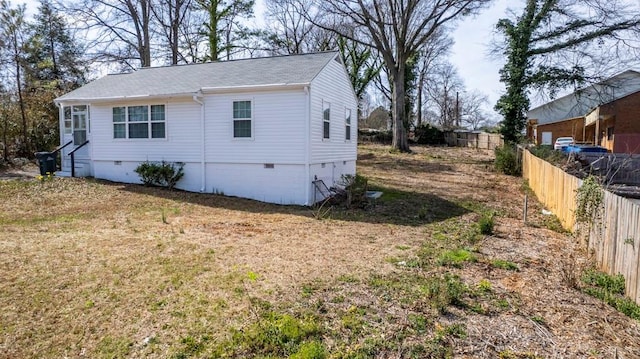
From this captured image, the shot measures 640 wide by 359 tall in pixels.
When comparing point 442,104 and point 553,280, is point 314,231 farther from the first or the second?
point 442,104

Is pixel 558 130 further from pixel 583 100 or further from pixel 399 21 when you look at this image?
pixel 399 21

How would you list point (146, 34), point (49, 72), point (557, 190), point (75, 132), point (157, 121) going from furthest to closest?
point (49, 72), point (146, 34), point (75, 132), point (157, 121), point (557, 190)

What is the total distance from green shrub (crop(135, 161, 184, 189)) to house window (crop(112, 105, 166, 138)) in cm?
110

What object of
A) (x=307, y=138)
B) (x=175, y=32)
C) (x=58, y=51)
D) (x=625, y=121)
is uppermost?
(x=175, y=32)

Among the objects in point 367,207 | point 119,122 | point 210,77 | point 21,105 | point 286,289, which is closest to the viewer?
point 286,289

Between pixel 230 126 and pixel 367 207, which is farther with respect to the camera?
pixel 230 126

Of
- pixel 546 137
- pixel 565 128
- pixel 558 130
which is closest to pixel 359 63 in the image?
pixel 546 137

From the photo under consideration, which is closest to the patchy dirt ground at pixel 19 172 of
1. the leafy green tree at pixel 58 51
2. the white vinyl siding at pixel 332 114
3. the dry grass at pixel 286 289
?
the dry grass at pixel 286 289

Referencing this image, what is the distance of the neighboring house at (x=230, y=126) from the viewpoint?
11602mm

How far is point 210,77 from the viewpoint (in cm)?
1359

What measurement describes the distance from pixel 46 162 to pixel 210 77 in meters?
7.20

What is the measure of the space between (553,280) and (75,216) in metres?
9.90

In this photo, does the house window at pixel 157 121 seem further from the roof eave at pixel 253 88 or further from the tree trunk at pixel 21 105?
the tree trunk at pixel 21 105

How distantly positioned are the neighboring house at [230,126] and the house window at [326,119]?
3 cm
